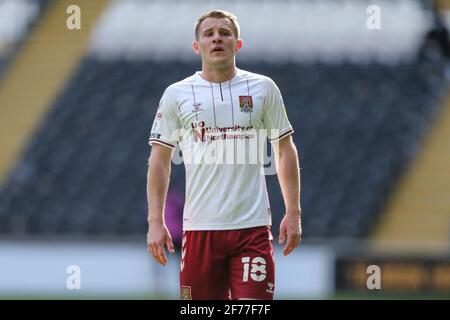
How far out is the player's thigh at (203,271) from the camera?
498 centimetres

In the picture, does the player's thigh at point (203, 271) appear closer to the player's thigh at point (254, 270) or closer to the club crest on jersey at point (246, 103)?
the player's thigh at point (254, 270)

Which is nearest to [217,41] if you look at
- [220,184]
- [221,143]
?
[221,143]

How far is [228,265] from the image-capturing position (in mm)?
5016

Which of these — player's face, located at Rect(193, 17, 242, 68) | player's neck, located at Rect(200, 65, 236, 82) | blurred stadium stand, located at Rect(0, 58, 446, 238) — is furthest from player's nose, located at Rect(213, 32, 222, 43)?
blurred stadium stand, located at Rect(0, 58, 446, 238)

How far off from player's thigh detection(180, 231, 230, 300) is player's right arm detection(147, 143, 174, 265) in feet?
0.38

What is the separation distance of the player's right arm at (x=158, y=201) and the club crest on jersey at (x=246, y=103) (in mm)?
402

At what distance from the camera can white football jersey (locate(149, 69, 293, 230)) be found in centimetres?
497

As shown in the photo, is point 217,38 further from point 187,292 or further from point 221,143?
point 187,292

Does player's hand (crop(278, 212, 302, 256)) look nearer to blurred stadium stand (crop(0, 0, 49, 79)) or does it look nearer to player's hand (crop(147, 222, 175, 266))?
player's hand (crop(147, 222, 175, 266))

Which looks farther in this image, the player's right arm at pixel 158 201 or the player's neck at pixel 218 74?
the player's neck at pixel 218 74

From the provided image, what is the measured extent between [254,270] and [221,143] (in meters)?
0.60

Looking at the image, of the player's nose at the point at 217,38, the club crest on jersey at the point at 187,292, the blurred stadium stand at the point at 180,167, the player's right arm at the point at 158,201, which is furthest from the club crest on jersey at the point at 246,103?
the blurred stadium stand at the point at 180,167

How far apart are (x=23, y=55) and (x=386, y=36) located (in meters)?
5.73
